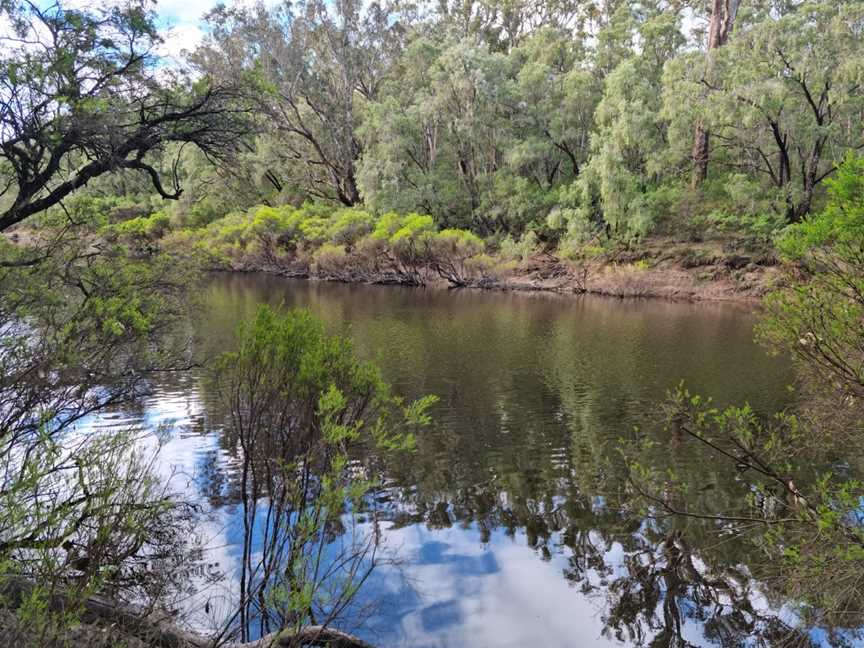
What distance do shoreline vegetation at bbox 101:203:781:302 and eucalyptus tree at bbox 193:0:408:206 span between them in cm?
637

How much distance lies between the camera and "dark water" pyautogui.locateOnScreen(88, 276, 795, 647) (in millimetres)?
8094

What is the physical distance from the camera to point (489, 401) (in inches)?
688

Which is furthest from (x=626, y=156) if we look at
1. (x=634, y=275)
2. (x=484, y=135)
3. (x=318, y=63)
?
(x=318, y=63)

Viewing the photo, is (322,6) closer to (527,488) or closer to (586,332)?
(586,332)

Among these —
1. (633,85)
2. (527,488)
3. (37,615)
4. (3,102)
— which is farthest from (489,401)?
(633,85)

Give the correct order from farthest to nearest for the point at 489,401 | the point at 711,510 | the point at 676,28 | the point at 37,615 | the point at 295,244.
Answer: the point at 295,244 → the point at 676,28 → the point at 489,401 → the point at 711,510 → the point at 37,615

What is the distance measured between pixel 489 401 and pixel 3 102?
13020mm

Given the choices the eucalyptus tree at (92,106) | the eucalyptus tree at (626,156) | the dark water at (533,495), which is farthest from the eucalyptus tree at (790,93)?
the eucalyptus tree at (92,106)

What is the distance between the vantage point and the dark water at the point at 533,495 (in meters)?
8.09

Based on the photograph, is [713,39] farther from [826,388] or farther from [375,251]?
[826,388]

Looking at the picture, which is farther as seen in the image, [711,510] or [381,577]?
[711,510]

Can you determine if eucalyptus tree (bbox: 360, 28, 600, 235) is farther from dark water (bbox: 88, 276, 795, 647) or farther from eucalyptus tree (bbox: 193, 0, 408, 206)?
dark water (bbox: 88, 276, 795, 647)

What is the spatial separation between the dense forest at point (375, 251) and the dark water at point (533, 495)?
0.58ft

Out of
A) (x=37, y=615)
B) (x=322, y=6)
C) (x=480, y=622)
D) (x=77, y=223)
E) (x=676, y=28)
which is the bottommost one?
(x=480, y=622)
